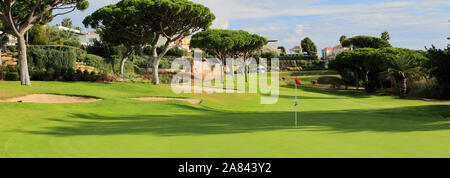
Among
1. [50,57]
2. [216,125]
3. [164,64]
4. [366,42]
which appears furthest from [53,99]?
[366,42]

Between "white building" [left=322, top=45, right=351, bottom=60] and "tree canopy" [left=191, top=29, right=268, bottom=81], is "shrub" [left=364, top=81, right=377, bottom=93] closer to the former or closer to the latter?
"tree canopy" [left=191, top=29, right=268, bottom=81]

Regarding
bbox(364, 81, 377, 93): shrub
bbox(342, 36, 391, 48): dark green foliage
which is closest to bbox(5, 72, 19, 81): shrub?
bbox(364, 81, 377, 93): shrub

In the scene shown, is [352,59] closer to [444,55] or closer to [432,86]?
[432,86]

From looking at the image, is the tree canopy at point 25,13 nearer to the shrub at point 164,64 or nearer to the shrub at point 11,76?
the shrub at point 11,76

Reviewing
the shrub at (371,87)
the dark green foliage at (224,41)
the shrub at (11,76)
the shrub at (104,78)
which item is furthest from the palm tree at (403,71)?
the shrub at (11,76)

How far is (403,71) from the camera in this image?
53.8 m

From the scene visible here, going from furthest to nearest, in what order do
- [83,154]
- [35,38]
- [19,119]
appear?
[35,38], [19,119], [83,154]

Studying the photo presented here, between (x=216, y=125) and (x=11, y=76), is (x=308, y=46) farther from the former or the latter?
(x=216, y=125)

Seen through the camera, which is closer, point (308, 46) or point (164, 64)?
point (164, 64)

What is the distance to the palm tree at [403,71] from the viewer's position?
54.0 meters

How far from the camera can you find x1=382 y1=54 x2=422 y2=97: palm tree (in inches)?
2125

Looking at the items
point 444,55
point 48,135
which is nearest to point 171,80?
point 444,55

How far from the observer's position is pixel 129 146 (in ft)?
35.0
